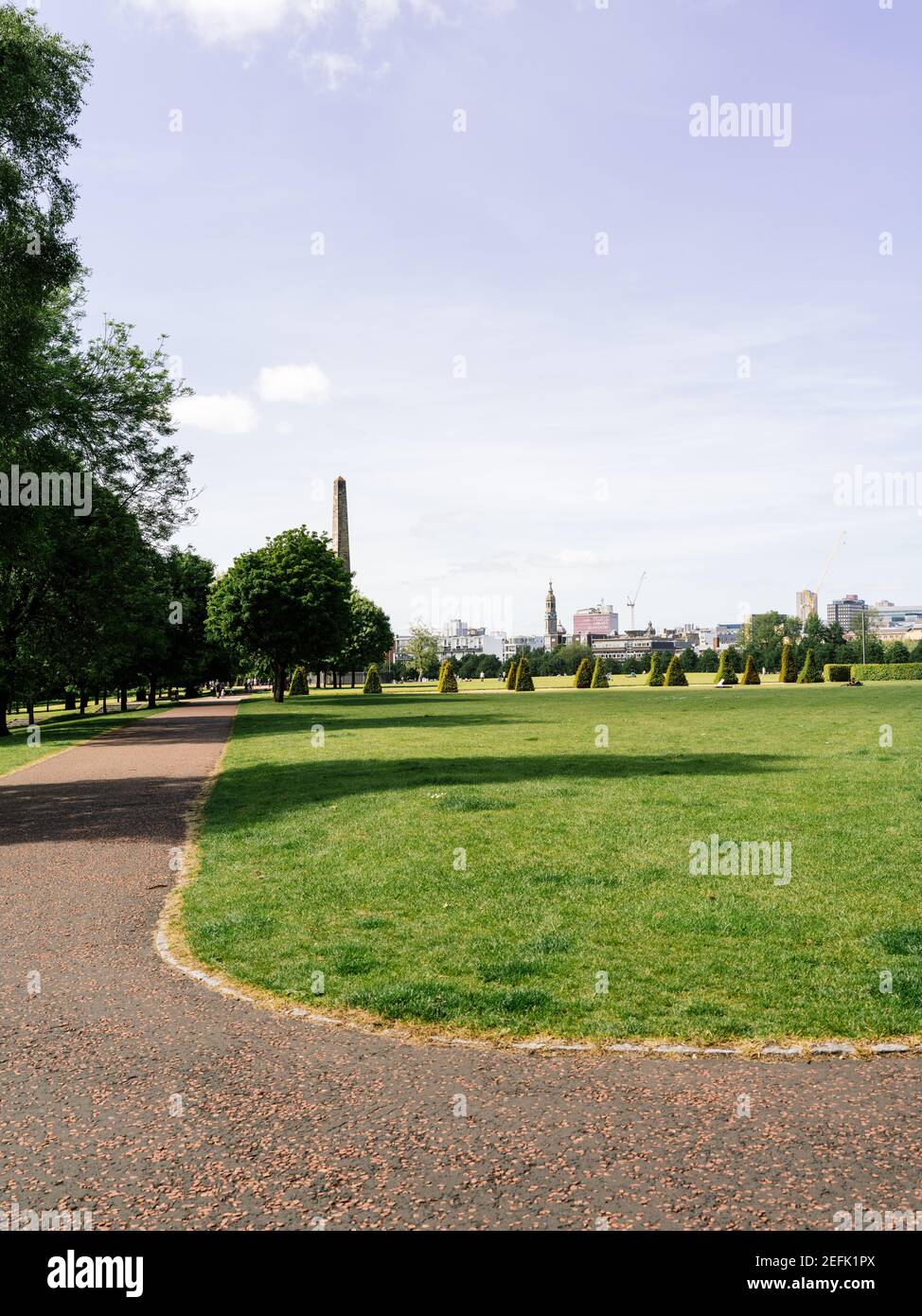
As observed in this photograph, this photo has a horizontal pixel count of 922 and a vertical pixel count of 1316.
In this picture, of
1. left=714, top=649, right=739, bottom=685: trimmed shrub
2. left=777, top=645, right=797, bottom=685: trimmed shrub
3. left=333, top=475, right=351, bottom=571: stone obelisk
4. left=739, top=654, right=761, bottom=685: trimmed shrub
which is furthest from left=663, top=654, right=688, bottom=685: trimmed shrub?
left=333, top=475, right=351, bottom=571: stone obelisk

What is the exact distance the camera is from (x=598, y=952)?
736 cm

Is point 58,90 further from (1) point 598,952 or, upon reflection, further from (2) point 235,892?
(1) point 598,952

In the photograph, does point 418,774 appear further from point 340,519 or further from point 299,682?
point 340,519

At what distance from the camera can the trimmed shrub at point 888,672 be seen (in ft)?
303

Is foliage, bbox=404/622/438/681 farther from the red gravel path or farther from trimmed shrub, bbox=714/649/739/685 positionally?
the red gravel path

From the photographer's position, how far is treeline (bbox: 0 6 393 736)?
18047mm

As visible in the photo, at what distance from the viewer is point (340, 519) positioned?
309 ft

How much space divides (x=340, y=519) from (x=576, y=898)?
87.8 m

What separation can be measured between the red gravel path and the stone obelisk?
88.6 m

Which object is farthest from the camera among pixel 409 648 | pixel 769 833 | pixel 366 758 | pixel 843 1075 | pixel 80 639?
pixel 409 648

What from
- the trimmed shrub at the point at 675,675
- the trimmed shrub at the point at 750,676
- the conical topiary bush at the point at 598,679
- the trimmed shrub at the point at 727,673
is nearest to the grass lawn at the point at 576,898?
the conical topiary bush at the point at 598,679

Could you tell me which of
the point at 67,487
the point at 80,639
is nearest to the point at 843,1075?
the point at 67,487
